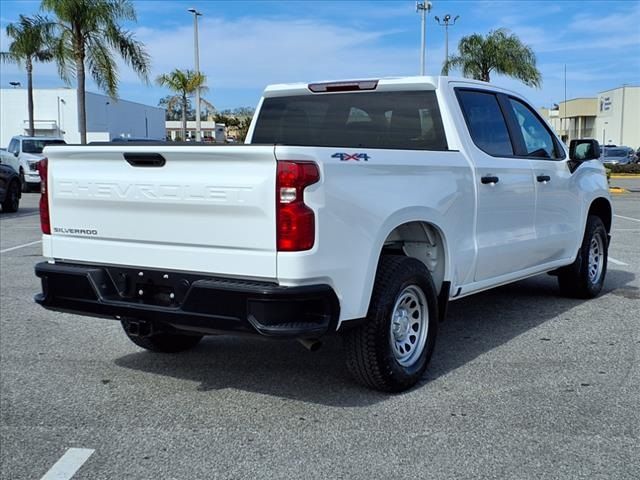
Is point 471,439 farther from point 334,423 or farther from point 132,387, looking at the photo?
point 132,387

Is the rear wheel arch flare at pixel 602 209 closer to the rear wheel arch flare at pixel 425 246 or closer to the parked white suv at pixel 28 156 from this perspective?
the rear wheel arch flare at pixel 425 246

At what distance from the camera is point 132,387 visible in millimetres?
4938

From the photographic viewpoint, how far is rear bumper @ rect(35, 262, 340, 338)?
153 inches

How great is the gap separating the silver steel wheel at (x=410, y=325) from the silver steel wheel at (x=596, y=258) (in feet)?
10.9

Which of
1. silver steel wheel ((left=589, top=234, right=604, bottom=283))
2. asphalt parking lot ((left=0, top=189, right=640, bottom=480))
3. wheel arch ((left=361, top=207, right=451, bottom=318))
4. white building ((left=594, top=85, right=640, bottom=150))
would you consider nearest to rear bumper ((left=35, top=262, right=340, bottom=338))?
wheel arch ((left=361, top=207, right=451, bottom=318))

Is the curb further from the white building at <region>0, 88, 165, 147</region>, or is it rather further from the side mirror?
the white building at <region>0, 88, 165, 147</region>

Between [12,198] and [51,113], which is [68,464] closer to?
[12,198]

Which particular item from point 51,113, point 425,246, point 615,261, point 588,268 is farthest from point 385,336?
point 51,113

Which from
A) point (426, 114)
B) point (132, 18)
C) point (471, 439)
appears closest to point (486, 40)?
point (132, 18)


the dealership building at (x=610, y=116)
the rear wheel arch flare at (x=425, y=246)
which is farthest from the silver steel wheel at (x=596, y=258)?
the dealership building at (x=610, y=116)

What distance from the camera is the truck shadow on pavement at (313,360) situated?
4840 millimetres

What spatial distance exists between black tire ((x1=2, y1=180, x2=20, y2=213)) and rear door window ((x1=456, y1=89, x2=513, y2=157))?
14.0 meters

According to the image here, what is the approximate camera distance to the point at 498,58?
33594mm

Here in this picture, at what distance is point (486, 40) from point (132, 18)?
15.9 m
